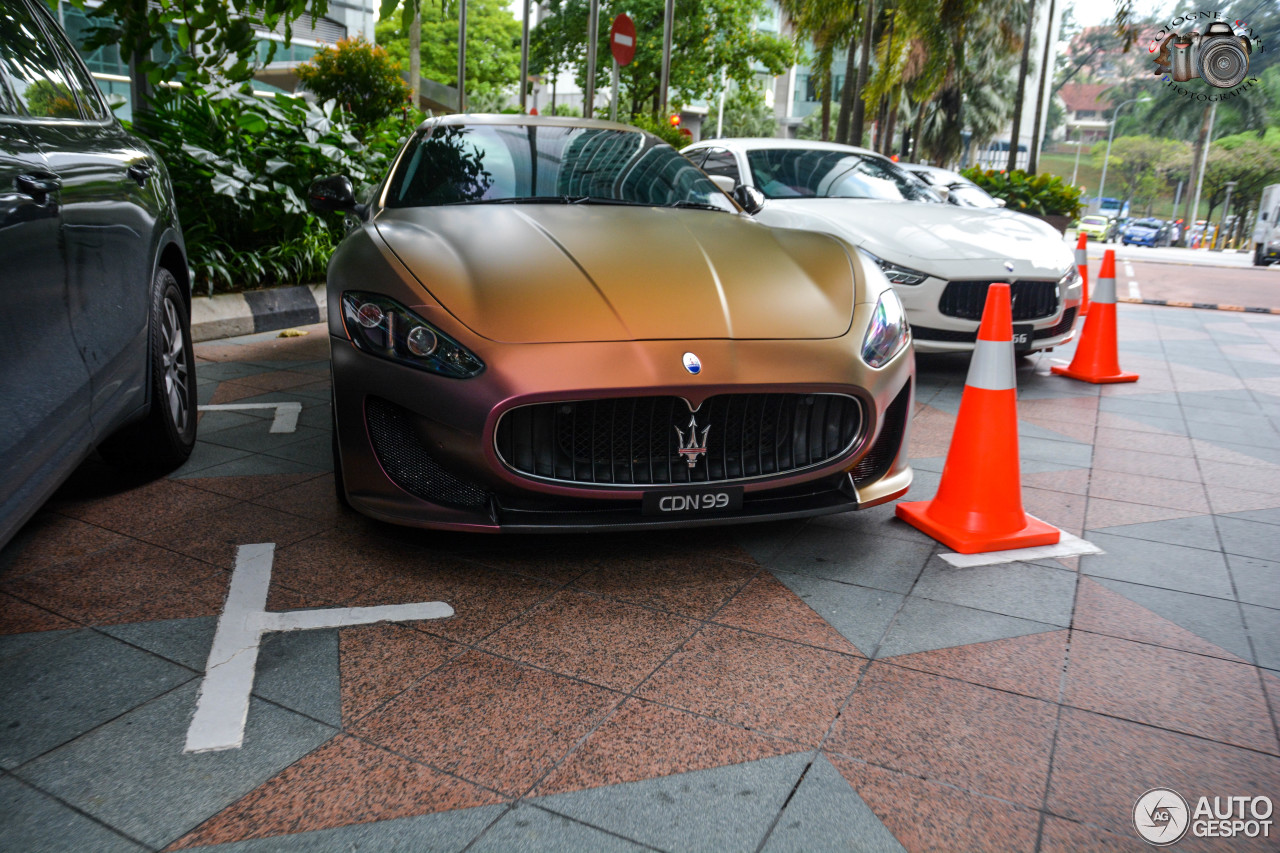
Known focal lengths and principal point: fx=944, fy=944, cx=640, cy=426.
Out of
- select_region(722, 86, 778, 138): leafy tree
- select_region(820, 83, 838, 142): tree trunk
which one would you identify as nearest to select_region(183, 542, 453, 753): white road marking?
select_region(820, 83, 838, 142): tree trunk

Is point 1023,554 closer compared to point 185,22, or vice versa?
point 1023,554

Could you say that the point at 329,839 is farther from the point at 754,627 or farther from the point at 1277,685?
the point at 1277,685

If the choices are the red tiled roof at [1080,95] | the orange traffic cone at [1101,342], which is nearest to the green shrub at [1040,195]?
the orange traffic cone at [1101,342]

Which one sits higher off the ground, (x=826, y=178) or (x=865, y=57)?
(x=865, y=57)

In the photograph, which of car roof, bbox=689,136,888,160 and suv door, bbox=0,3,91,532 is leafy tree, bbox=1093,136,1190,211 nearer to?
car roof, bbox=689,136,888,160

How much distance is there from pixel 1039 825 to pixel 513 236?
2.38 meters

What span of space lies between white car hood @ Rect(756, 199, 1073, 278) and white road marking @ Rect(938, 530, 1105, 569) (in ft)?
9.01

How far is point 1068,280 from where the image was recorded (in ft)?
20.1

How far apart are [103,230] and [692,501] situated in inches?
78.1

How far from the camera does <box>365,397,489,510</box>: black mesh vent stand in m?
2.72

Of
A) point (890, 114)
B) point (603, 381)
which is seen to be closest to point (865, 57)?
point (890, 114)

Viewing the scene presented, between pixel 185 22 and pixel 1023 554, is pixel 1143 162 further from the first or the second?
pixel 1023 554

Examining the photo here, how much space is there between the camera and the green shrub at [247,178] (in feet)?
23.7

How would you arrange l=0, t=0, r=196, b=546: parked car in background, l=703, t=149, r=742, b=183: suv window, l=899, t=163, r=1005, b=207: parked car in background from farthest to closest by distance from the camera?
l=899, t=163, r=1005, b=207: parked car in background
l=703, t=149, r=742, b=183: suv window
l=0, t=0, r=196, b=546: parked car in background
